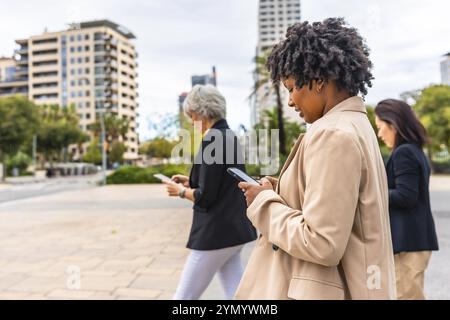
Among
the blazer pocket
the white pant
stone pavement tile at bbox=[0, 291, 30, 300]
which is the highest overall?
the blazer pocket

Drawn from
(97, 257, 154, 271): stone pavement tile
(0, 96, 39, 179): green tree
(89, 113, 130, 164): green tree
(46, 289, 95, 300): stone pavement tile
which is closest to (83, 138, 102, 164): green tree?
(89, 113, 130, 164): green tree

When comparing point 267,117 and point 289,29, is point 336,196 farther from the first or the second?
point 267,117

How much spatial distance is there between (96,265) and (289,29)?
13.3 feet

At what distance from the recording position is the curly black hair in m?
1.16

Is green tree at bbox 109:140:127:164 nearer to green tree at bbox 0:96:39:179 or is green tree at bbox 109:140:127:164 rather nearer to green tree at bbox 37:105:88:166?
green tree at bbox 37:105:88:166

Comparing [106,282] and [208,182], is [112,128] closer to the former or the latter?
[106,282]

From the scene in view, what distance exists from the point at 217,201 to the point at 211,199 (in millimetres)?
56

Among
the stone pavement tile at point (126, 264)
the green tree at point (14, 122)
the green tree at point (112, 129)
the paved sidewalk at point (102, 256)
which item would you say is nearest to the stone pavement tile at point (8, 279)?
the paved sidewalk at point (102, 256)

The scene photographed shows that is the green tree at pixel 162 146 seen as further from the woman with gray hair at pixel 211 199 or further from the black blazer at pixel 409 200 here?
the black blazer at pixel 409 200

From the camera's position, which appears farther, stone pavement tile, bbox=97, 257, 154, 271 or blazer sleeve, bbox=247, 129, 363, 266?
stone pavement tile, bbox=97, 257, 154, 271

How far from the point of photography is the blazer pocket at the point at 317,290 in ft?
3.59

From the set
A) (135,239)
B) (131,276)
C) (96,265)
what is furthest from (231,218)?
(135,239)

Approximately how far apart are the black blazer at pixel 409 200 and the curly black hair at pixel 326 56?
46.5 inches

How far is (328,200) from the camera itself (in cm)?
103
